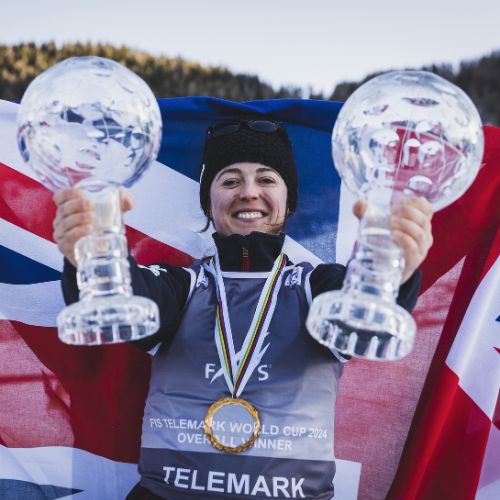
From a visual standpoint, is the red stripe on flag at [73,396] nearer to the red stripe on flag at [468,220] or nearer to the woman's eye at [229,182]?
the woman's eye at [229,182]

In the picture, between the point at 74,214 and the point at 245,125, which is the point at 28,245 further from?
the point at 74,214

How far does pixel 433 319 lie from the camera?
2.60m

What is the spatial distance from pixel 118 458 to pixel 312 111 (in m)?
1.50

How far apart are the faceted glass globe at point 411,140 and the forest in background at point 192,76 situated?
120 inches

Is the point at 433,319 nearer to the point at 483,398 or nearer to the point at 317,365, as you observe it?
the point at 483,398

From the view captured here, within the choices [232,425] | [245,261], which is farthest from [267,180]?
[232,425]

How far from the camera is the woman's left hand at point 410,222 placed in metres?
1.53

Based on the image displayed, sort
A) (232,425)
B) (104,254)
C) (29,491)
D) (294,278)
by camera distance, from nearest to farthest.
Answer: (104,254), (232,425), (294,278), (29,491)

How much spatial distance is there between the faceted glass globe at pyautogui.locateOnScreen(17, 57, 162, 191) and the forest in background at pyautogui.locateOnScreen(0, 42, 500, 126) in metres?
3.08

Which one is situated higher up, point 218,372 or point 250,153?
point 250,153

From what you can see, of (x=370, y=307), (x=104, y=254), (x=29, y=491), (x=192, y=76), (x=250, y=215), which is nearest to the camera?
(x=370, y=307)

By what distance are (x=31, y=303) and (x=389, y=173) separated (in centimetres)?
159

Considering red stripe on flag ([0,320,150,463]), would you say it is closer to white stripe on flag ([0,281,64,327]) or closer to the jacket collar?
white stripe on flag ([0,281,64,327])

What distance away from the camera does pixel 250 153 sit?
2502 mm
